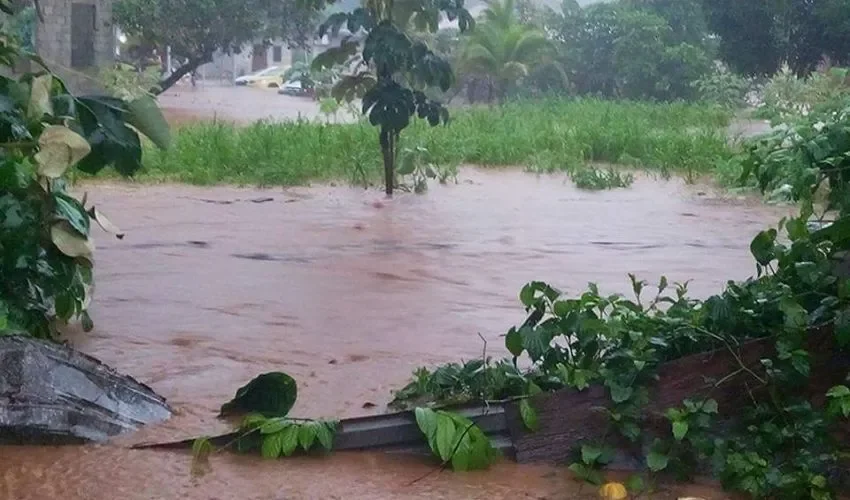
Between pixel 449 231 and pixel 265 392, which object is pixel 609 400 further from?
pixel 449 231

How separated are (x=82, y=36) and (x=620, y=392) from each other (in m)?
10.5

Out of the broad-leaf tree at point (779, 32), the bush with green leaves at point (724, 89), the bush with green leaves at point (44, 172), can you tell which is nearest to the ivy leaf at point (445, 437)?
the bush with green leaves at point (44, 172)

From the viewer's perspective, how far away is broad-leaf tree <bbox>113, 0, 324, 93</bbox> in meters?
18.9

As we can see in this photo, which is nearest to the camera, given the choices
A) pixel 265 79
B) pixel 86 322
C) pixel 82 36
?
pixel 86 322

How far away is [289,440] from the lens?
305cm

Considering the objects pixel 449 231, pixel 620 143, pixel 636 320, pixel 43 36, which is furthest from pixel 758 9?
pixel 636 320

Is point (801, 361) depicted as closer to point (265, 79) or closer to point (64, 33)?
point (64, 33)

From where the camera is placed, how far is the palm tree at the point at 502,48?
2412 centimetres

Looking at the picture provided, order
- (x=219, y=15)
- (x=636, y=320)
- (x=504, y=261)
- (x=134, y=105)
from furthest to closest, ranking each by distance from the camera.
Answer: (x=219, y=15), (x=504, y=261), (x=134, y=105), (x=636, y=320)

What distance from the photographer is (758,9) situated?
462 inches

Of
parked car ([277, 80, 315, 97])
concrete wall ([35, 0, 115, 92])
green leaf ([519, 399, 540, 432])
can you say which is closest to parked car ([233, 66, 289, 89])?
parked car ([277, 80, 315, 97])

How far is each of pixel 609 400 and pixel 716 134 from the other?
11756 mm

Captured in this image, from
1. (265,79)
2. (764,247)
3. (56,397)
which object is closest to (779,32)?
(764,247)

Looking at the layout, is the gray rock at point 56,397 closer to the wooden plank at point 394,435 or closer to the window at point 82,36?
the wooden plank at point 394,435
